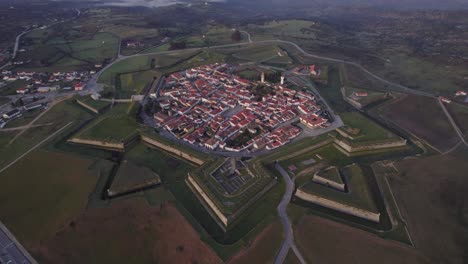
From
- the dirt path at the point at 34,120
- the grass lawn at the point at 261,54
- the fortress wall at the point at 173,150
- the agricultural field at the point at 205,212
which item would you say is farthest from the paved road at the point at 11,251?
the grass lawn at the point at 261,54

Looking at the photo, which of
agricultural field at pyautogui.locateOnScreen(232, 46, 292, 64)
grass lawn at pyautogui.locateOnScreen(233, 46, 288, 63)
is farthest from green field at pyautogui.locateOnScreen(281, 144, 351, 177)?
grass lawn at pyautogui.locateOnScreen(233, 46, 288, 63)

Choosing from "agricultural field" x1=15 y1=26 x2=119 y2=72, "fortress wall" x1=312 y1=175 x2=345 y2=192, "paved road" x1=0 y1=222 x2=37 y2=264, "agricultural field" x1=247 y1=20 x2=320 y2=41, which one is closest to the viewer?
"paved road" x1=0 y1=222 x2=37 y2=264

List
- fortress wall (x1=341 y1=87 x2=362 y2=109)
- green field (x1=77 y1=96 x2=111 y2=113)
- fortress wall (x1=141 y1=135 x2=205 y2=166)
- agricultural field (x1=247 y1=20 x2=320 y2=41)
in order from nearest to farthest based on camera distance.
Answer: fortress wall (x1=141 y1=135 x2=205 y2=166) < green field (x1=77 y1=96 x2=111 y2=113) < fortress wall (x1=341 y1=87 x2=362 y2=109) < agricultural field (x1=247 y1=20 x2=320 y2=41)

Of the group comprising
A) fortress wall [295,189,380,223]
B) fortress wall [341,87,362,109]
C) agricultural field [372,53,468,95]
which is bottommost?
fortress wall [295,189,380,223]

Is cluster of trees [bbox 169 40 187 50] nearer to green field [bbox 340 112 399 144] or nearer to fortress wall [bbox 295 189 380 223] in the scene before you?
green field [bbox 340 112 399 144]

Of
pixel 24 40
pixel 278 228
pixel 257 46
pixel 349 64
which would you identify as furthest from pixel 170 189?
pixel 24 40

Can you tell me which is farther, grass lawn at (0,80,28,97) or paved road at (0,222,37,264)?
grass lawn at (0,80,28,97)

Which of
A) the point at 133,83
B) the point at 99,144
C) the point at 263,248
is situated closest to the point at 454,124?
the point at 263,248
